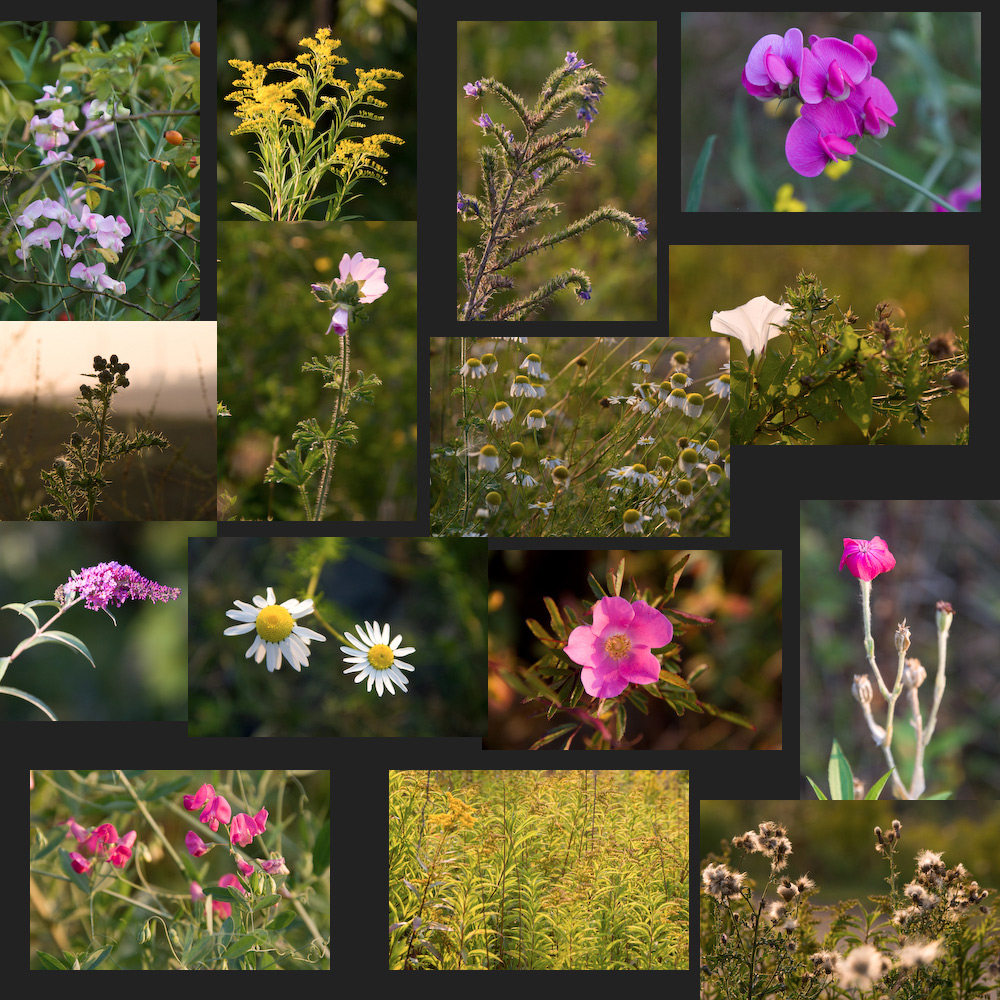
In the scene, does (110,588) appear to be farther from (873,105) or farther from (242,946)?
(873,105)

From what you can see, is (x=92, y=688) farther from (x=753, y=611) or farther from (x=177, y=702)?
(x=753, y=611)

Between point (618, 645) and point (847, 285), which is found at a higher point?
point (847, 285)

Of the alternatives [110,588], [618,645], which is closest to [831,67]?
[618,645]

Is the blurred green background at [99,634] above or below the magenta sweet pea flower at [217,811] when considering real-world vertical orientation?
above

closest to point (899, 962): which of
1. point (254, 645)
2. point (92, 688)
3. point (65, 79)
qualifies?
point (254, 645)

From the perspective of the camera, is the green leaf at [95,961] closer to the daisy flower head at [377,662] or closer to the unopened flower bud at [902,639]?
the daisy flower head at [377,662]

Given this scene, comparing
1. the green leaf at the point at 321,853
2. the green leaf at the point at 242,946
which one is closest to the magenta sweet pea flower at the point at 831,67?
the green leaf at the point at 321,853
